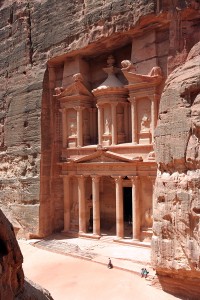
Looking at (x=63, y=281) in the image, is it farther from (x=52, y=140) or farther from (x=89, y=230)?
(x=52, y=140)

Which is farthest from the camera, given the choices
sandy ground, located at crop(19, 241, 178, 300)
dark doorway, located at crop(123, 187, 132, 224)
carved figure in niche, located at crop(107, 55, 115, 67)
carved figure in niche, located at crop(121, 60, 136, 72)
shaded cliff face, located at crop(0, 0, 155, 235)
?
dark doorway, located at crop(123, 187, 132, 224)

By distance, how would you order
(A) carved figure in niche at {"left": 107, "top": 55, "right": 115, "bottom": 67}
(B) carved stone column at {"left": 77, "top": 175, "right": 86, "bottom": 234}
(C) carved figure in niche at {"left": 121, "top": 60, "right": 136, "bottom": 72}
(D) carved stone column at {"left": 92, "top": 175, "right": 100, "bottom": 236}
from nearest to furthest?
(C) carved figure in niche at {"left": 121, "top": 60, "right": 136, "bottom": 72} → (D) carved stone column at {"left": 92, "top": 175, "right": 100, "bottom": 236} → (A) carved figure in niche at {"left": 107, "top": 55, "right": 115, "bottom": 67} → (B) carved stone column at {"left": 77, "top": 175, "right": 86, "bottom": 234}

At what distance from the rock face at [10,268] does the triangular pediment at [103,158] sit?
42.8 feet

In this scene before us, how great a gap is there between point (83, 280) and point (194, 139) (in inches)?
291

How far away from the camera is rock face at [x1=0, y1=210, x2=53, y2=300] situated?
167 inches

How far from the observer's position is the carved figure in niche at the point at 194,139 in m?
10.5

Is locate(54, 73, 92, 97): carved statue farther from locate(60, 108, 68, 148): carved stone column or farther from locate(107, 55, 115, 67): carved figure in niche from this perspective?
locate(107, 55, 115, 67): carved figure in niche

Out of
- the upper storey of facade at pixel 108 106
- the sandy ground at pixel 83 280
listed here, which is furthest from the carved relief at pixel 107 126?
the sandy ground at pixel 83 280

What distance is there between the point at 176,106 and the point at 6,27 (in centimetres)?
1687

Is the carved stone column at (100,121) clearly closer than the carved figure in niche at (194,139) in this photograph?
No

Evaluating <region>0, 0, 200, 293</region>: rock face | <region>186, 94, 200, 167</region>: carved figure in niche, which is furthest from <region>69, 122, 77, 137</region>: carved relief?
<region>186, 94, 200, 167</region>: carved figure in niche

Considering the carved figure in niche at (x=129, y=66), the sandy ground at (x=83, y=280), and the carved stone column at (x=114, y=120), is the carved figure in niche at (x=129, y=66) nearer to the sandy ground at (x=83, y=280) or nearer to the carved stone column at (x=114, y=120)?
the carved stone column at (x=114, y=120)

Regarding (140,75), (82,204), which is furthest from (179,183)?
(82,204)

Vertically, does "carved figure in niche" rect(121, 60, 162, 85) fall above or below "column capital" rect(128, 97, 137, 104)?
above
